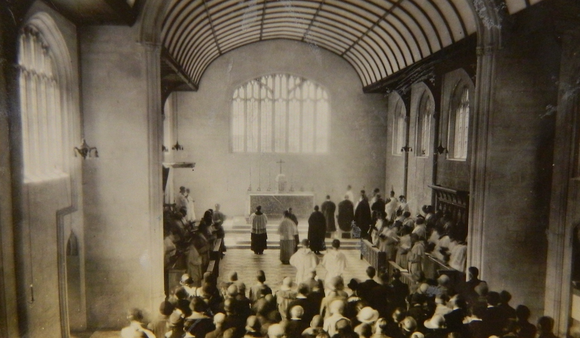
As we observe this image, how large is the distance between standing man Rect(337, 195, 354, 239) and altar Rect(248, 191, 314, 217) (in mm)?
2441

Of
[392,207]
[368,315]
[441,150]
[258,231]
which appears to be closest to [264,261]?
[258,231]

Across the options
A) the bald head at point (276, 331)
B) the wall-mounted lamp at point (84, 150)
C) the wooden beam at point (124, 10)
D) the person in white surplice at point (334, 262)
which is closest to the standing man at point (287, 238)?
the person in white surplice at point (334, 262)

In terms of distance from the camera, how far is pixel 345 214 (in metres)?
16.5

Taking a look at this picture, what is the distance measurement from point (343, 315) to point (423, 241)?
5498 mm

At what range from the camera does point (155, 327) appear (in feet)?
22.0

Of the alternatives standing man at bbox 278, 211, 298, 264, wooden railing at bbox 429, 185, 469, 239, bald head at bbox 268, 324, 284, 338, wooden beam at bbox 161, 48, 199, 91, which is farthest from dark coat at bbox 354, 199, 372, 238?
bald head at bbox 268, 324, 284, 338

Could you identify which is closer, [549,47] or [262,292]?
[262,292]

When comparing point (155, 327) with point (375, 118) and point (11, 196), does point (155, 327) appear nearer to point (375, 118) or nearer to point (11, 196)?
point (11, 196)

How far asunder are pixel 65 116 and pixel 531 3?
9359 millimetres

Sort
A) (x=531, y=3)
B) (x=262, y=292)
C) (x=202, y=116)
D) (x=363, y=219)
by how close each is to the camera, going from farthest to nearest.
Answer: (x=202, y=116), (x=363, y=219), (x=531, y=3), (x=262, y=292)

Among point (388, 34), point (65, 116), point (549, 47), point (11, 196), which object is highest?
point (388, 34)

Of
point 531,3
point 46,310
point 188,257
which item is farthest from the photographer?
point 188,257

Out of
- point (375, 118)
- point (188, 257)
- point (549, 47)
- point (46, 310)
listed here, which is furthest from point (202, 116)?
point (549, 47)

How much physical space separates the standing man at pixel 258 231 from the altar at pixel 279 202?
12.5ft
